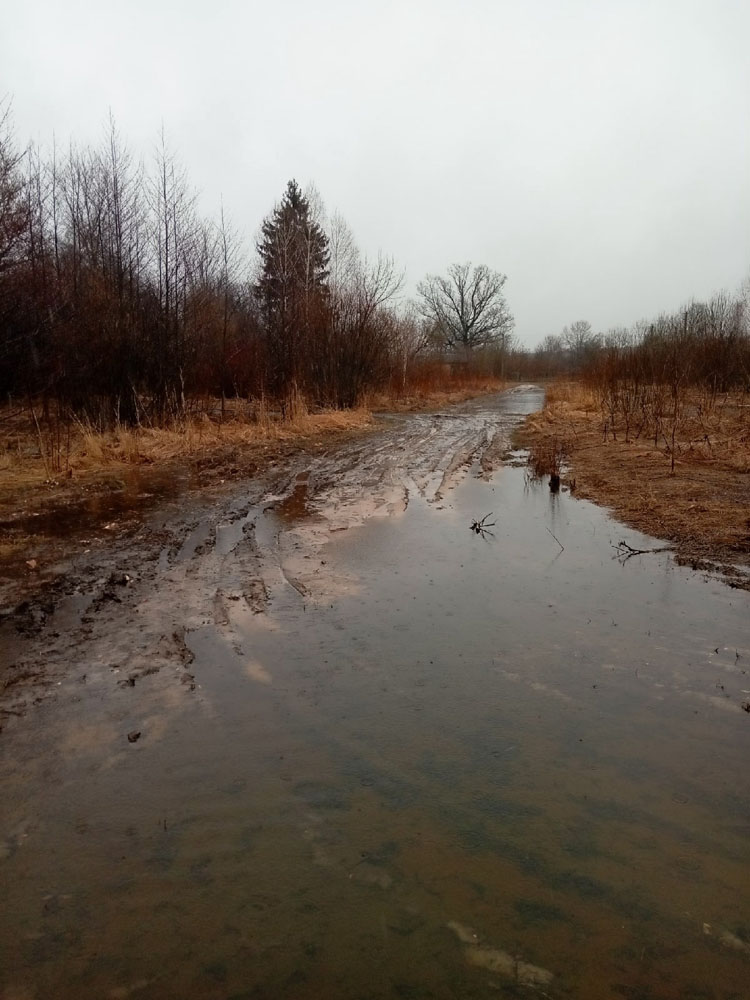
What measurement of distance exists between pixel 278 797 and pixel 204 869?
0.44m

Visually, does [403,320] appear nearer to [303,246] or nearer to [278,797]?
[303,246]

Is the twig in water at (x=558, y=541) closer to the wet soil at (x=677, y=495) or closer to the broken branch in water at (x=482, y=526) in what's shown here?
the broken branch in water at (x=482, y=526)

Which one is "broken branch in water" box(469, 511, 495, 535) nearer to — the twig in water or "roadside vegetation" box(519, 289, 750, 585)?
the twig in water

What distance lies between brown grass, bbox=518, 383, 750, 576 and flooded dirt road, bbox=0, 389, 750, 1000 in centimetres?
133

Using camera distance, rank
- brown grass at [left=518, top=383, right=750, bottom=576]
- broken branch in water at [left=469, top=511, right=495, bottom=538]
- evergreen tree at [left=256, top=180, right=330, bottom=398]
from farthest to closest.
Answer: evergreen tree at [left=256, top=180, right=330, bottom=398], broken branch in water at [left=469, top=511, right=495, bottom=538], brown grass at [left=518, top=383, right=750, bottom=576]

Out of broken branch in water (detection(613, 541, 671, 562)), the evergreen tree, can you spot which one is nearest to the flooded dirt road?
broken branch in water (detection(613, 541, 671, 562))

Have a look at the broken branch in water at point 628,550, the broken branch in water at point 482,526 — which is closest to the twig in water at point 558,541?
the broken branch in water at point 628,550

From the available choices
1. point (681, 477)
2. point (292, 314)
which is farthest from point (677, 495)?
point (292, 314)

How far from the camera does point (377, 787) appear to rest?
2719mm

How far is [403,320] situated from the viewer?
3102cm

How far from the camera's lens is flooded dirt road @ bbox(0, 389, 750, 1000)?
1.98 m

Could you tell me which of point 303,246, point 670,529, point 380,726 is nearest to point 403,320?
point 303,246

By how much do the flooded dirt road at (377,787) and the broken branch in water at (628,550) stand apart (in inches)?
18.1

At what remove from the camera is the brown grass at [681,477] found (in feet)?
20.7
